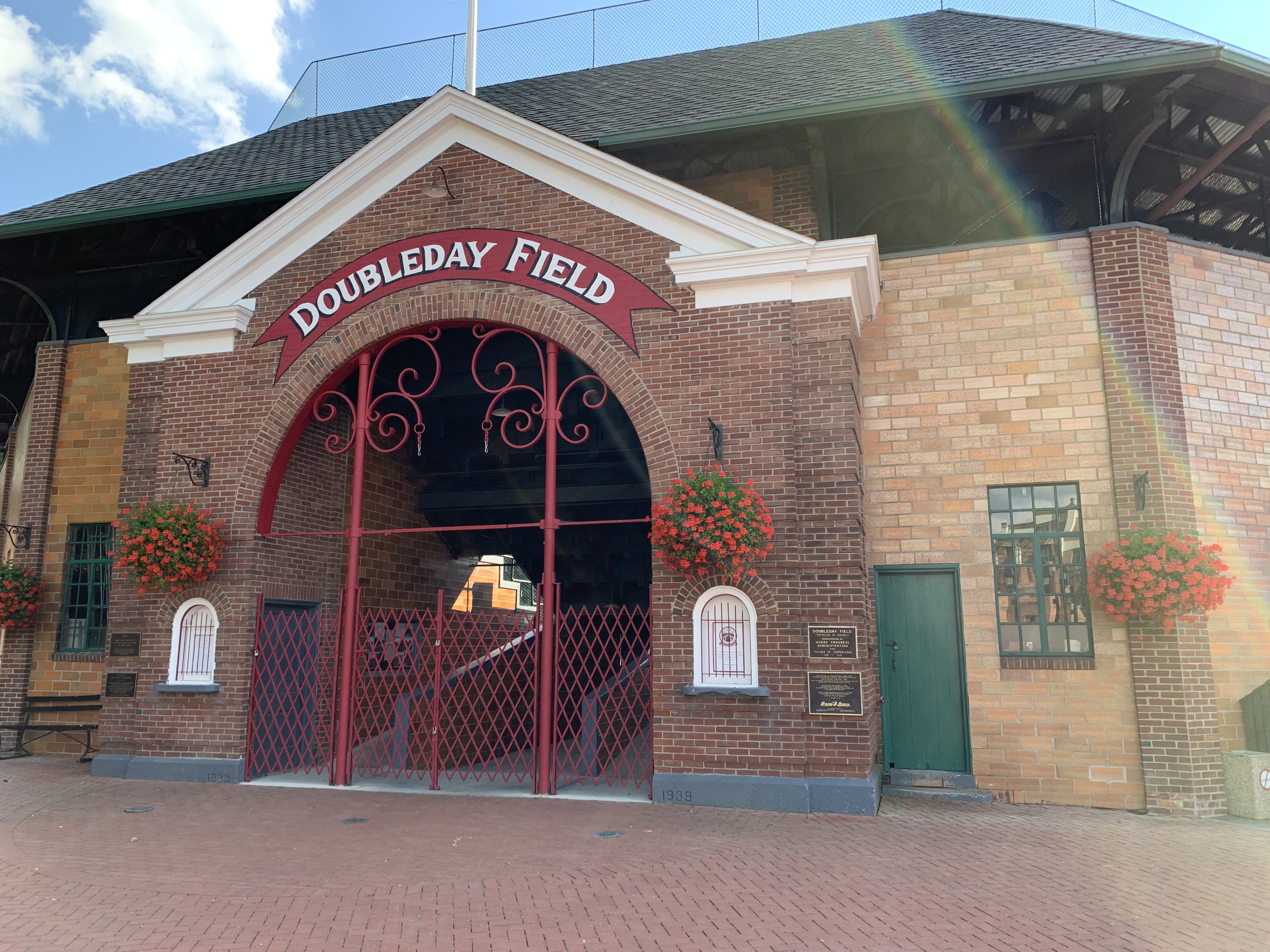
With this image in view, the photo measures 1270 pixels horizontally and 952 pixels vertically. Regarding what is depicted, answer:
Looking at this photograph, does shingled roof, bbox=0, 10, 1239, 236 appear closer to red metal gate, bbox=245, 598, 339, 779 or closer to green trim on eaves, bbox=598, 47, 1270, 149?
green trim on eaves, bbox=598, 47, 1270, 149

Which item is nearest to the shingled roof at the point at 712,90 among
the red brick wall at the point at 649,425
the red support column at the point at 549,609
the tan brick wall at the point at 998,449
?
the red brick wall at the point at 649,425

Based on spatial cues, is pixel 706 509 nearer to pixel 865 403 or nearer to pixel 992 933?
pixel 865 403

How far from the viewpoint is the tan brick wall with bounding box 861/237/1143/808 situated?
9641 millimetres

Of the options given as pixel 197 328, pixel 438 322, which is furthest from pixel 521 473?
pixel 197 328

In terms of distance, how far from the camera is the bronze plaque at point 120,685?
11.4 m

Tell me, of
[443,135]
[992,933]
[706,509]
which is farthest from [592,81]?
[992,933]

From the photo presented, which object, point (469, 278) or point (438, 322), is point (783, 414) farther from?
point (438, 322)

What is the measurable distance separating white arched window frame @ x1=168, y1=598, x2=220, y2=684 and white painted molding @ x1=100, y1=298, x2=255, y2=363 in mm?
3138

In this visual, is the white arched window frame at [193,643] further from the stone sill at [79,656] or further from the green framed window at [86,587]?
the green framed window at [86,587]

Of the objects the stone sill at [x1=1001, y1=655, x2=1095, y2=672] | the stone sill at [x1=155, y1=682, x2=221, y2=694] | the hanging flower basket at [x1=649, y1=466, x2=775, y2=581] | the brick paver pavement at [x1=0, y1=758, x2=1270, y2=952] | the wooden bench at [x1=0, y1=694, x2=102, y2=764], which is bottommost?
Result: the brick paver pavement at [x1=0, y1=758, x2=1270, y2=952]

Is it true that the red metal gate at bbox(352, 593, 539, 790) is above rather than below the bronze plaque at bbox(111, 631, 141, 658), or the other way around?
below

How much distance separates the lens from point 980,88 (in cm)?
991

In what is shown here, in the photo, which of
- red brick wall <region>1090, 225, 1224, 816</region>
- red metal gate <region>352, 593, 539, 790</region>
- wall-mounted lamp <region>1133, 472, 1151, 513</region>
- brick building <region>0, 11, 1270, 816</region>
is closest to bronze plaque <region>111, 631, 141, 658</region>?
brick building <region>0, 11, 1270, 816</region>

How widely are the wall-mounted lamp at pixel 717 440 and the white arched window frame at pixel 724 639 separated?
1324 mm
